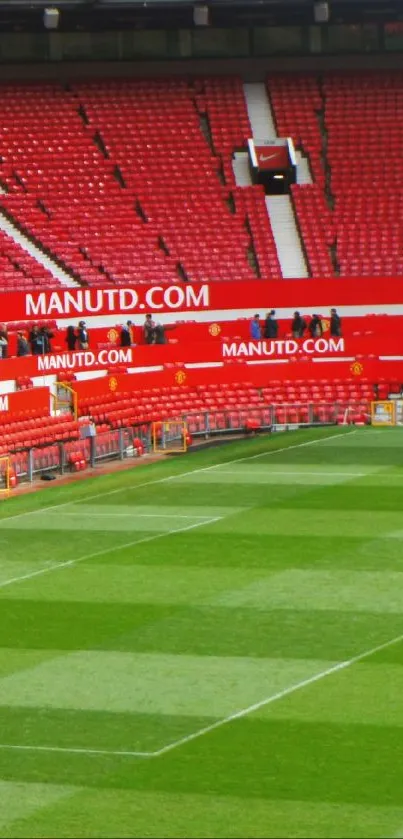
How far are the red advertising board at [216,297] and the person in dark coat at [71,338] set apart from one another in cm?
147

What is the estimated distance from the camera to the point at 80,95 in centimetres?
6216

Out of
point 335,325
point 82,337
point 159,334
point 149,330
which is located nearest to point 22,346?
point 82,337

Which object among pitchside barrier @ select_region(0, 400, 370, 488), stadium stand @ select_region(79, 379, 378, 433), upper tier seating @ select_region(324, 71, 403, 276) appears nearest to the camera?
pitchside barrier @ select_region(0, 400, 370, 488)

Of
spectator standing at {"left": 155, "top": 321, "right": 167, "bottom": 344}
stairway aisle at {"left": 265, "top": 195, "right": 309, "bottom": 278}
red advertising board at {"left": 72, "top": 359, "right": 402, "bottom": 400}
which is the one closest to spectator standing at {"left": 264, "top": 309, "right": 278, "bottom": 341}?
red advertising board at {"left": 72, "top": 359, "right": 402, "bottom": 400}

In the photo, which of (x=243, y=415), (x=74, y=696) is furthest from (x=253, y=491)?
(x=74, y=696)

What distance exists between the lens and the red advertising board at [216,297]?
49.7m

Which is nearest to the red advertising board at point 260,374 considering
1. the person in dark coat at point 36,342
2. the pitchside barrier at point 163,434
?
the pitchside barrier at point 163,434

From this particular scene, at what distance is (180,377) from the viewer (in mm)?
47719

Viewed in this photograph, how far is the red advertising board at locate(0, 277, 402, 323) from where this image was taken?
49719mm

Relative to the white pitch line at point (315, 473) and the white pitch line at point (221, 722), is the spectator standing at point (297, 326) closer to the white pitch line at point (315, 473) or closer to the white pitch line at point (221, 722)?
the white pitch line at point (315, 473)

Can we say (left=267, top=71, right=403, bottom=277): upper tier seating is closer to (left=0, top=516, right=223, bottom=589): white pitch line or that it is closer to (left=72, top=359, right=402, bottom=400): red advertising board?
(left=72, top=359, right=402, bottom=400): red advertising board

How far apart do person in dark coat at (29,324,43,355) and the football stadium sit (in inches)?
4.6

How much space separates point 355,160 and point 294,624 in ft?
129

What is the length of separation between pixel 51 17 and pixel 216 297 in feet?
44.0
